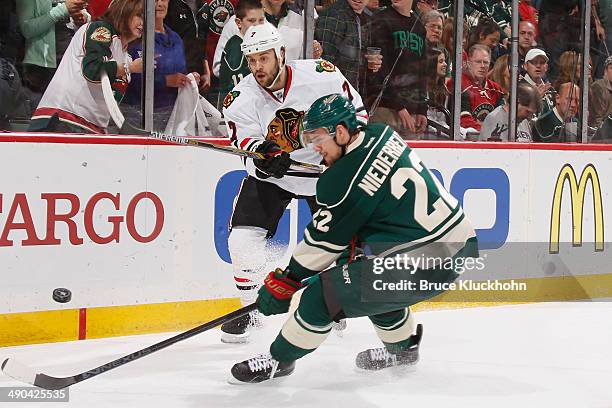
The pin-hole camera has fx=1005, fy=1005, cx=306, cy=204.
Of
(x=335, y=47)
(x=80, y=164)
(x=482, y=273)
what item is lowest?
(x=482, y=273)

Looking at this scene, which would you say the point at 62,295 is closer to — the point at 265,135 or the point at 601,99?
the point at 265,135

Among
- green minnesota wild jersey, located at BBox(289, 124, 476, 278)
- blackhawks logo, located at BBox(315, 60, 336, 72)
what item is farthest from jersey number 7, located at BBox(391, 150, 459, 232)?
blackhawks logo, located at BBox(315, 60, 336, 72)

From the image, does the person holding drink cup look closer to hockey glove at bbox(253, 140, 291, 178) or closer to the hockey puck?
hockey glove at bbox(253, 140, 291, 178)

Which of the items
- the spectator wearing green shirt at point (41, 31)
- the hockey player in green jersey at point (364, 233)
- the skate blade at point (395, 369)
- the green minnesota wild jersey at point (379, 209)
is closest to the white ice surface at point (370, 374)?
the skate blade at point (395, 369)

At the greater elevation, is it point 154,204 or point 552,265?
point 154,204

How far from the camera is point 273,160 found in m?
3.43

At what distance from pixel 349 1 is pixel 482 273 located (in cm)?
145

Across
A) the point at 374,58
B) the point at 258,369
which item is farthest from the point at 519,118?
the point at 258,369

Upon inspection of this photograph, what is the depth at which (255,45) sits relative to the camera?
11.7 feet

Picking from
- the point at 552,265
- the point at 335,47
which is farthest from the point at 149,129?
the point at 552,265

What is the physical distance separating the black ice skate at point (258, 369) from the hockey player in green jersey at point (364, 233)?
15 cm

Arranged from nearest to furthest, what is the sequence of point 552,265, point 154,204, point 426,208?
point 426,208
point 154,204
point 552,265

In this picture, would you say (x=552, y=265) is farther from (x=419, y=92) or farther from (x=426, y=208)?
(x=426, y=208)

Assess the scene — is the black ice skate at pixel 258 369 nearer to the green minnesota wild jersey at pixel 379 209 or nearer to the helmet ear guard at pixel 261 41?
the green minnesota wild jersey at pixel 379 209
